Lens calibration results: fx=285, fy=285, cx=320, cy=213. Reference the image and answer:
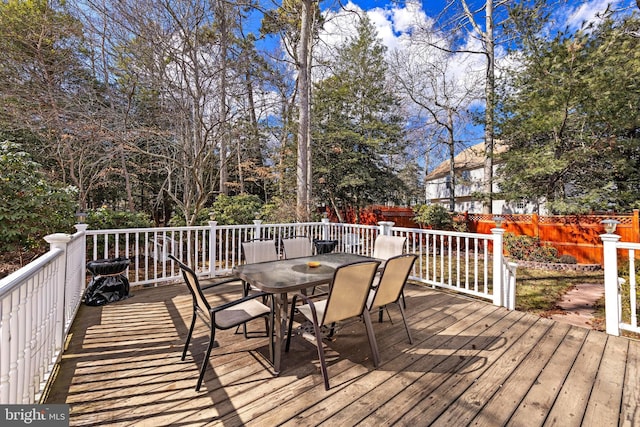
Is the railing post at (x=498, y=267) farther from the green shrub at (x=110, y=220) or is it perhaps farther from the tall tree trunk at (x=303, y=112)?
the green shrub at (x=110, y=220)

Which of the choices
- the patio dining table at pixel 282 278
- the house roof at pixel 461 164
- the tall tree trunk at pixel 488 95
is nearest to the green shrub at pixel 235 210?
the patio dining table at pixel 282 278

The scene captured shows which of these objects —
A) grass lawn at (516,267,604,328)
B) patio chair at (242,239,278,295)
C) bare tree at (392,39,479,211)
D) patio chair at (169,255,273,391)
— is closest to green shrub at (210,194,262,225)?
patio chair at (242,239,278,295)

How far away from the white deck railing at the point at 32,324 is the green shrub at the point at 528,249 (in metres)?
10.3

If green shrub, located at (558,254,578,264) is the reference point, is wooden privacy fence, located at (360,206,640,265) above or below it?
above

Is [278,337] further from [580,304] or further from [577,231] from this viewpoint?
[577,231]

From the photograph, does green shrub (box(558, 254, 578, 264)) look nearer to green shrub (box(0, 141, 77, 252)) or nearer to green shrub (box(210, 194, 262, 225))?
green shrub (box(210, 194, 262, 225))

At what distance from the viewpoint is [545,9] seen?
30.2 ft

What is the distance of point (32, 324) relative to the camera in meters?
1.66

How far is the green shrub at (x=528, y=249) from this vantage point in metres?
8.31

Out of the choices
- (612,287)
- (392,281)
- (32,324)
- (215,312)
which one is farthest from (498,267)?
(32,324)

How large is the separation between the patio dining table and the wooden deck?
31cm

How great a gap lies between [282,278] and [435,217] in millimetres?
9999

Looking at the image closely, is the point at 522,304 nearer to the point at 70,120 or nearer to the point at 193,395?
the point at 193,395

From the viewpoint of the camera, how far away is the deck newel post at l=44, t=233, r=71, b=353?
2.31 m
